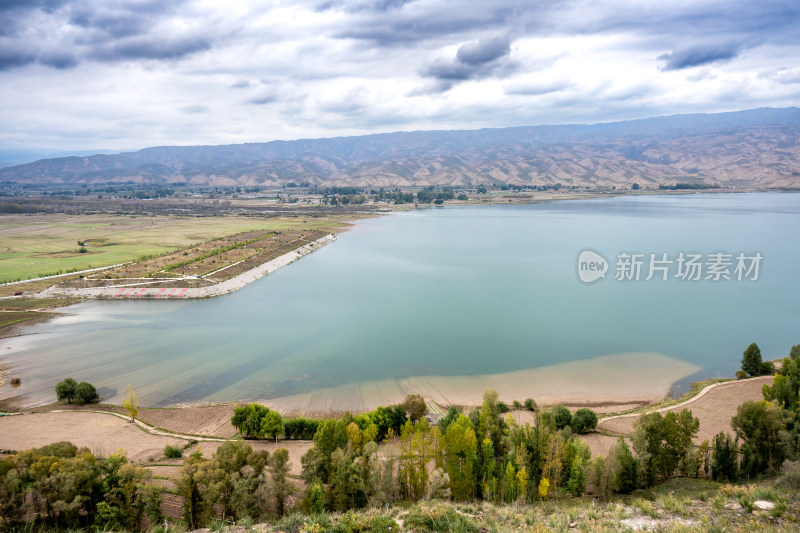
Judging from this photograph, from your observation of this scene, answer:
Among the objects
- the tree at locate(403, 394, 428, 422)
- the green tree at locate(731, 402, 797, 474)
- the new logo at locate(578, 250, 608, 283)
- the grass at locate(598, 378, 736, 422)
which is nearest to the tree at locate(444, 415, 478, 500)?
the tree at locate(403, 394, 428, 422)

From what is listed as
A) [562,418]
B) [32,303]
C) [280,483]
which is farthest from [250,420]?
[32,303]

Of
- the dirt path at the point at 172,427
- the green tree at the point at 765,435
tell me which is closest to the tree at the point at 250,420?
the dirt path at the point at 172,427

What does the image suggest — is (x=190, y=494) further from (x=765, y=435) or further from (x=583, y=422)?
(x=765, y=435)

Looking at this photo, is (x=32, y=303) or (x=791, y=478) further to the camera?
(x=32, y=303)

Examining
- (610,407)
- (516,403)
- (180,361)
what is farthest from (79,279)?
(610,407)

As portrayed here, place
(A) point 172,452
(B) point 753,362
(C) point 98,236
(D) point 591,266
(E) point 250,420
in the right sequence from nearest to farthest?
(A) point 172,452 < (E) point 250,420 < (B) point 753,362 < (D) point 591,266 < (C) point 98,236

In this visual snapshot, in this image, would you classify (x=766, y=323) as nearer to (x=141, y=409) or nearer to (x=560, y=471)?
(x=560, y=471)

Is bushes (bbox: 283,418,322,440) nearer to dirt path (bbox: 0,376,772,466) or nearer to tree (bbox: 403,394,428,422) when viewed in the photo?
dirt path (bbox: 0,376,772,466)

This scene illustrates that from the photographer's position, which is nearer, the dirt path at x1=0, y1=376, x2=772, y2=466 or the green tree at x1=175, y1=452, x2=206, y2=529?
the green tree at x1=175, y1=452, x2=206, y2=529
